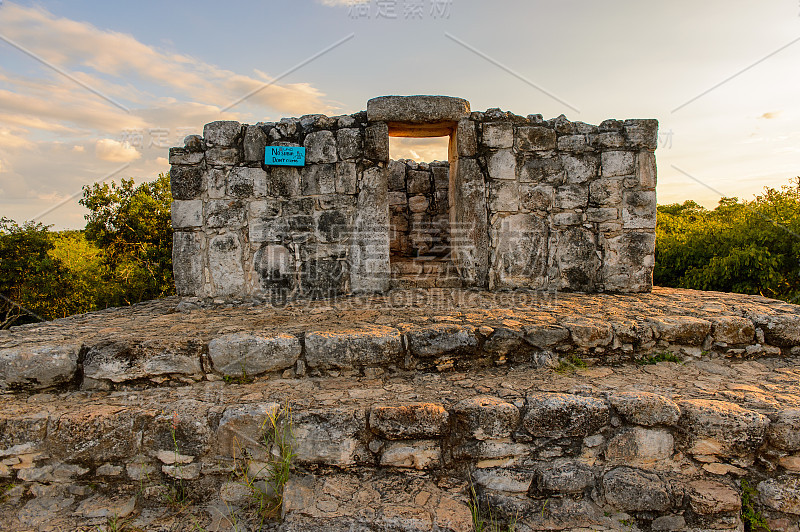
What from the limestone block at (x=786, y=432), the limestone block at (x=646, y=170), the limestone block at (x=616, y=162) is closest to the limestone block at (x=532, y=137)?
the limestone block at (x=616, y=162)

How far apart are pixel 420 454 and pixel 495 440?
0.51 m

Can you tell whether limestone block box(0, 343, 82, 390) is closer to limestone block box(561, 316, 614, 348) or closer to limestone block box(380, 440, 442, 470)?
limestone block box(380, 440, 442, 470)

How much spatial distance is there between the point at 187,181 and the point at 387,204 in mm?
2212

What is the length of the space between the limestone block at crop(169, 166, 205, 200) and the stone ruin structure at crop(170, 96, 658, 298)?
1 centimetres

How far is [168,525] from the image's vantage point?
276 cm

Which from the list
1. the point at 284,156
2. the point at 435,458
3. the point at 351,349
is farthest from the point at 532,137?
the point at 435,458

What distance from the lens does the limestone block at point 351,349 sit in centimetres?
339

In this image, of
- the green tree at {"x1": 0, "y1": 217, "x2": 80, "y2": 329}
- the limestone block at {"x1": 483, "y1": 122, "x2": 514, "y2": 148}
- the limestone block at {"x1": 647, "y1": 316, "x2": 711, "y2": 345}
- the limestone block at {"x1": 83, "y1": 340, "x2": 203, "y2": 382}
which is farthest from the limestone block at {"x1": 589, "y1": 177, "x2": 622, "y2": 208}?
the green tree at {"x1": 0, "y1": 217, "x2": 80, "y2": 329}

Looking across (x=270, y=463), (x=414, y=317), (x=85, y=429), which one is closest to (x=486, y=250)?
(x=414, y=317)

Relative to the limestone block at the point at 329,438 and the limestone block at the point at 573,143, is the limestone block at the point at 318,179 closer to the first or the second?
the limestone block at the point at 573,143

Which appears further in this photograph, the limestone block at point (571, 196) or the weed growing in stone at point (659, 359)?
the limestone block at point (571, 196)

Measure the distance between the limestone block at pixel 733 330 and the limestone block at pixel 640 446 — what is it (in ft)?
4.55

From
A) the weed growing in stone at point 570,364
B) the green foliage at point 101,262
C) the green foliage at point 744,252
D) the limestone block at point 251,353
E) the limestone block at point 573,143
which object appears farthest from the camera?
the green foliage at point 101,262

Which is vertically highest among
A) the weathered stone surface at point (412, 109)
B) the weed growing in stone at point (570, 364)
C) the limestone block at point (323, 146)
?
the weathered stone surface at point (412, 109)
